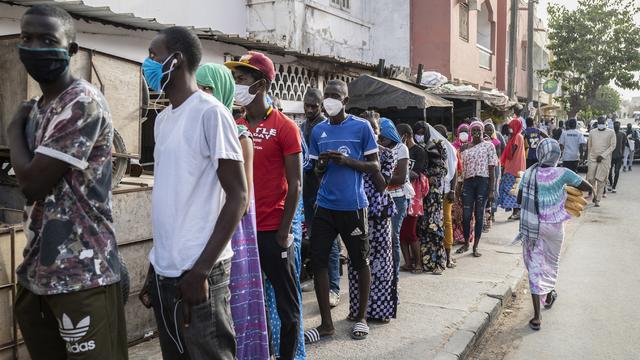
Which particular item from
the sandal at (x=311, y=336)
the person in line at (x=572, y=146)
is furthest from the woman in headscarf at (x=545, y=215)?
the person in line at (x=572, y=146)

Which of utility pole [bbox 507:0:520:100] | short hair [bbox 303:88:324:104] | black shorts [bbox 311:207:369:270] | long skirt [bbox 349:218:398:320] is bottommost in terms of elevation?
long skirt [bbox 349:218:398:320]

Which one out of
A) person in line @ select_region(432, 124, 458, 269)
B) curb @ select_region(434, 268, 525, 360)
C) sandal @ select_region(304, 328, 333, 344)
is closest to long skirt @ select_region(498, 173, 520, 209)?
person in line @ select_region(432, 124, 458, 269)

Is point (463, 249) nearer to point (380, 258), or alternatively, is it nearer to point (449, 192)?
point (449, 192)

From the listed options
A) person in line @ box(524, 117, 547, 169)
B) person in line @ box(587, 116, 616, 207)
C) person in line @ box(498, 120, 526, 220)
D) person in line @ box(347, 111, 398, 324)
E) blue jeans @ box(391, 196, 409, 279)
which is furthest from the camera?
person in line @ box(587, 116, 616, 207)

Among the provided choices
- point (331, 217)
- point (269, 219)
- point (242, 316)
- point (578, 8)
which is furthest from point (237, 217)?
point (578, 8)

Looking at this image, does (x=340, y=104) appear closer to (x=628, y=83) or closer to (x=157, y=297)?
(x=157, y=297)

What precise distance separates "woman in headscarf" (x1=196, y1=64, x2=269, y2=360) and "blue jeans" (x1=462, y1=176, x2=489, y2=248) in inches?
215

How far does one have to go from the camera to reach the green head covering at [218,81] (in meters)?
2.87

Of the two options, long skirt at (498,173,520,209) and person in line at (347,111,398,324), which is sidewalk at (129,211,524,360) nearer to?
person in line at (347,111,398,324)

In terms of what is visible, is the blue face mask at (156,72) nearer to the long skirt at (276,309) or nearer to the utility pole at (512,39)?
the long skirt at (276,309)

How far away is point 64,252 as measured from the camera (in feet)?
6.93

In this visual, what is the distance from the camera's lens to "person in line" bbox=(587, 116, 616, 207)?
13.3 metres

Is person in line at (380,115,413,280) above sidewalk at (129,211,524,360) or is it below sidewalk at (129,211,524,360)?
above

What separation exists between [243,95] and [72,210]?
1.50 m
